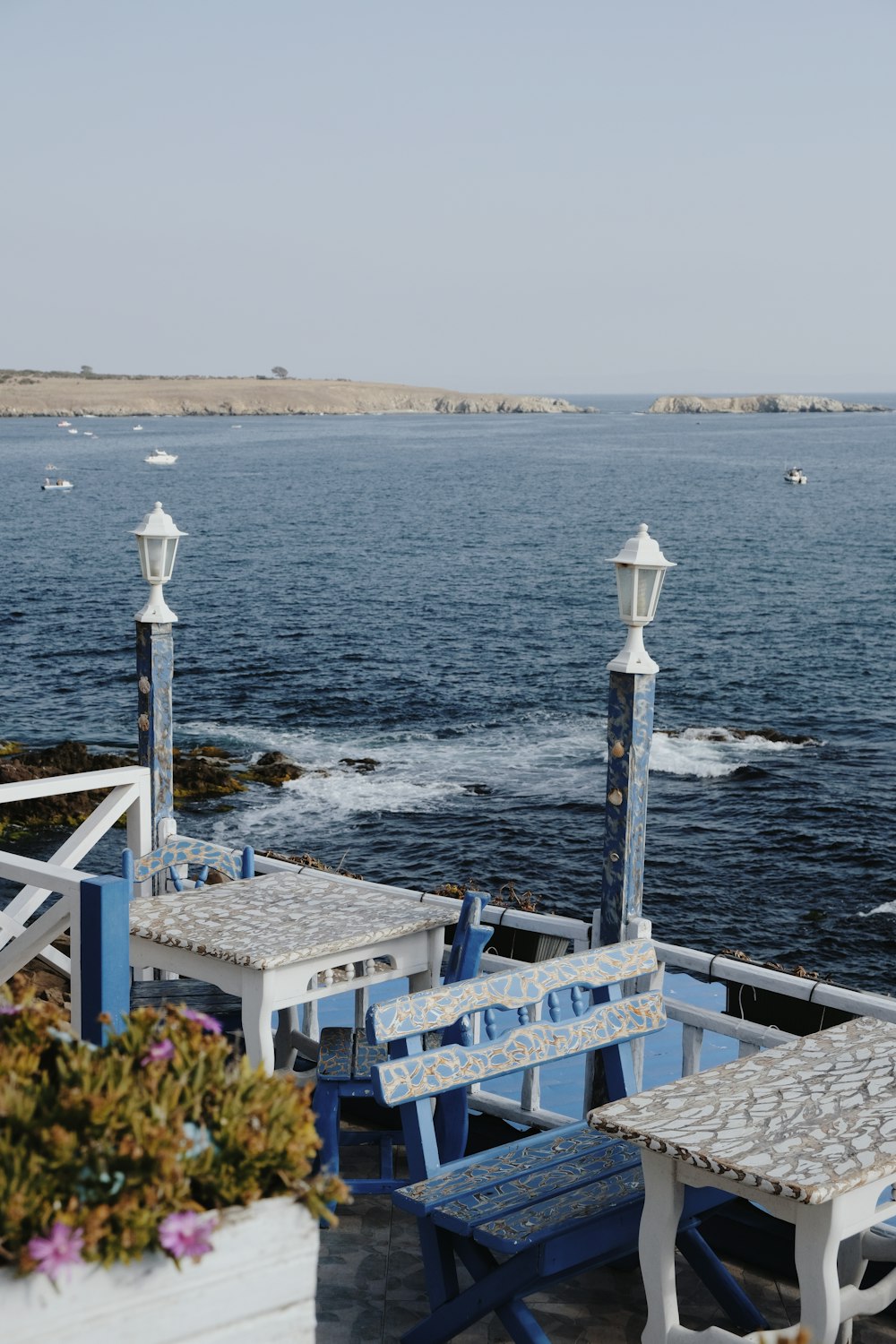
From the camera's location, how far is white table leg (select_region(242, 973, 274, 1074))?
16.2 feet

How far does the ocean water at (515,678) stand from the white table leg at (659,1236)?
14829mm

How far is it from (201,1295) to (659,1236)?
173cm

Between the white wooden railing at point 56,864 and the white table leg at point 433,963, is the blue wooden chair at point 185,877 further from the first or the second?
the white table leg at point 433,963

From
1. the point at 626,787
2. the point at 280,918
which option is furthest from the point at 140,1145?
the point at 626,787

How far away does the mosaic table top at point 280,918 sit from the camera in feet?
16.4

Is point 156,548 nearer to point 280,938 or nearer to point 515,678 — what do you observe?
point 280,938

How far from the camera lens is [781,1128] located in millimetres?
3594

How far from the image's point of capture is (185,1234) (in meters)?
2.19

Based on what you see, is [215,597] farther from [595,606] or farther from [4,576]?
[595,606]

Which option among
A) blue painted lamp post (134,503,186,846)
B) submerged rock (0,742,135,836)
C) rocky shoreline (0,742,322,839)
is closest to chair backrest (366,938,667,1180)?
blue painted lamp post (134,503,186,846)

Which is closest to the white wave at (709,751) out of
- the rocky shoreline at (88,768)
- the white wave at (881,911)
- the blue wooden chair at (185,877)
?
the rocky shoreline at (88,768)

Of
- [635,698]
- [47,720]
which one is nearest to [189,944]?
[635,698]

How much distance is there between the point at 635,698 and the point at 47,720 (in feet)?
82.6

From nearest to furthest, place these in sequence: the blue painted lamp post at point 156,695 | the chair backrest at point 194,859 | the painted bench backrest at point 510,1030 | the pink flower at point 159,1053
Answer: the pink flower at point 159,1053 → the painted bench backrest at point 510,1030 → the chair backrest at point 194,859 → the blue painted lamp post at point 156,695
